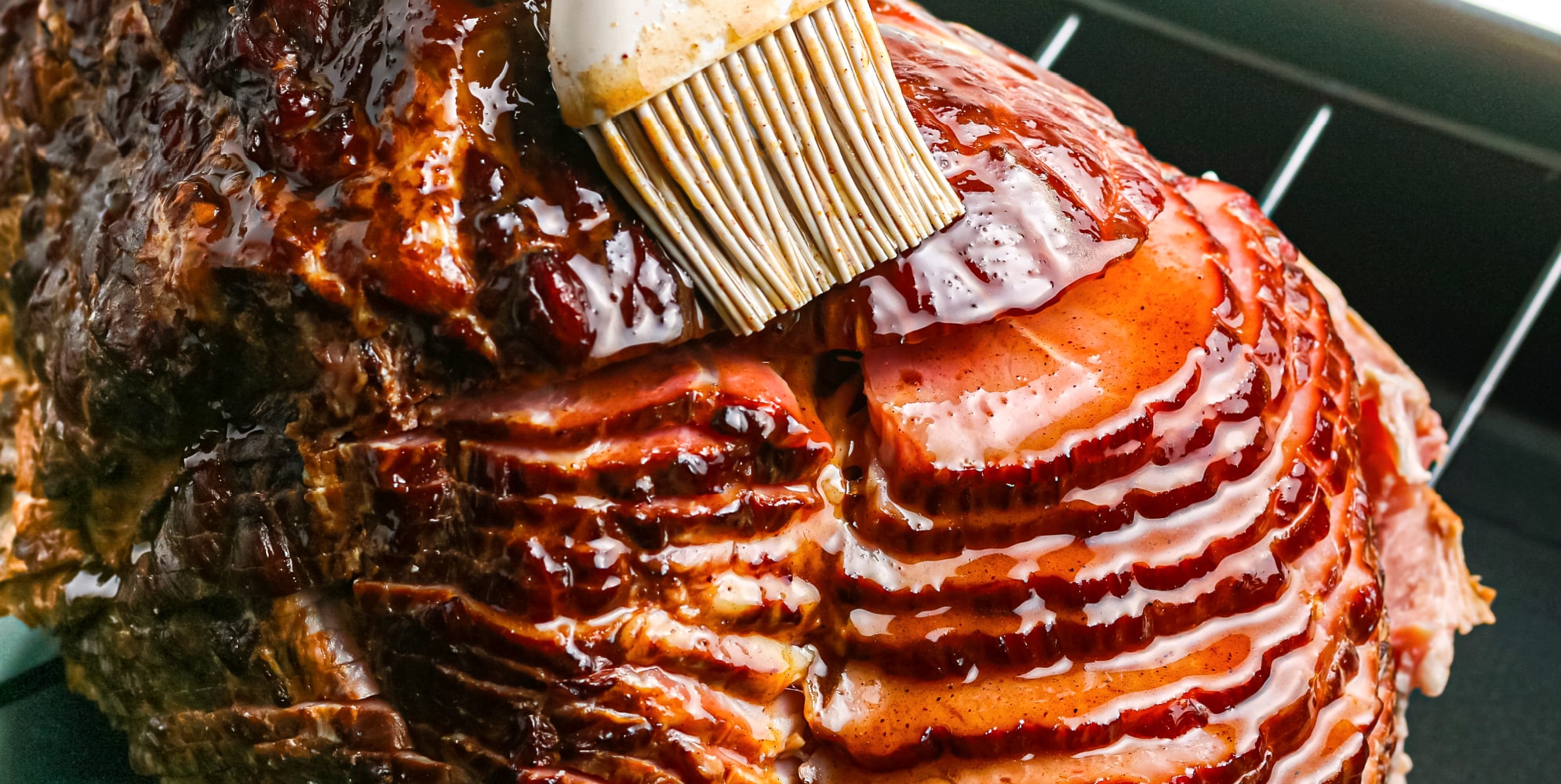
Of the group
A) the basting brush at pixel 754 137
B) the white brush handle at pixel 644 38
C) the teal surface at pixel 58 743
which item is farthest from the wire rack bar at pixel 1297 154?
the teal surface at pixel 58 743

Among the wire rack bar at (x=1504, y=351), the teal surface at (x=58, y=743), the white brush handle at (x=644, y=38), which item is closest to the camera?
the white brush handle at (x=644, y=38)

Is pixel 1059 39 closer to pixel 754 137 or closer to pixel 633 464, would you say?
pixel 754 137

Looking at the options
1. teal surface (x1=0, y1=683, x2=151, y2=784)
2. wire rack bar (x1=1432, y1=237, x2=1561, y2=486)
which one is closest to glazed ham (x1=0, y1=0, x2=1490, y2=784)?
teal surface (x1=0, y1=683, x2=151, y2=784)

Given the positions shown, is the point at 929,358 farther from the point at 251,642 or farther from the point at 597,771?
the point at 251,642

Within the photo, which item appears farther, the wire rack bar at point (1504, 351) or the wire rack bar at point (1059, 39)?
the wire rack bar at point (1059, 39)

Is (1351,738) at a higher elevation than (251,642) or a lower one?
higher

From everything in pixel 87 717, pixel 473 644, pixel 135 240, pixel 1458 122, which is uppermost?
pixel 1458 122

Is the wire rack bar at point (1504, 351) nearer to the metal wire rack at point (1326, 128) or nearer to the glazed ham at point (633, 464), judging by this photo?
the metal wire rack at point (1326, 128)

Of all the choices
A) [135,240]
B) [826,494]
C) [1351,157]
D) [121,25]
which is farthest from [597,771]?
[1351,157]
